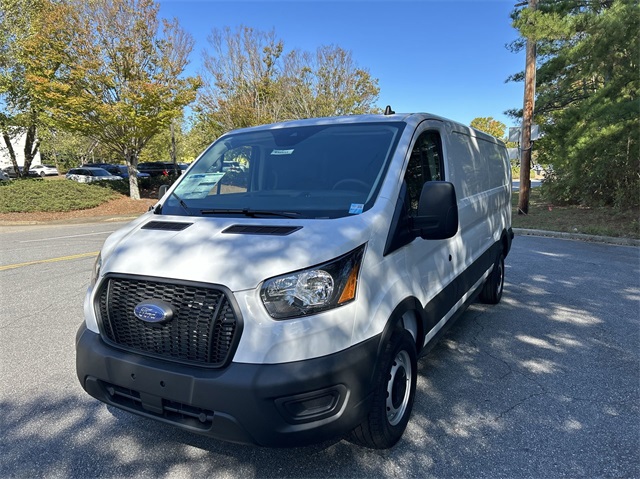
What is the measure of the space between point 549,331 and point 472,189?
1.78 m

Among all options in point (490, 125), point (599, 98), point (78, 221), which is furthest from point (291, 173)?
point (490, 125)

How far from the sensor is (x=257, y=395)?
1.95m

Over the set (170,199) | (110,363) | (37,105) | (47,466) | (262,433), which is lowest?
(47,466)

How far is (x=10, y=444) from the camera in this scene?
8.85 feet

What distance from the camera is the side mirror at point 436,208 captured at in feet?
8.30

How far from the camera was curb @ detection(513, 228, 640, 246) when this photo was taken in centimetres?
962

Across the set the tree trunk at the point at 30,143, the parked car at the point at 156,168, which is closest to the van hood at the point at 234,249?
the tree trunk at the point at 30,143

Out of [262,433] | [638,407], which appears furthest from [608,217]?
[262,433]

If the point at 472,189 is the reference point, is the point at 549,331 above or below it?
below

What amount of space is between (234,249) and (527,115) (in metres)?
13.5

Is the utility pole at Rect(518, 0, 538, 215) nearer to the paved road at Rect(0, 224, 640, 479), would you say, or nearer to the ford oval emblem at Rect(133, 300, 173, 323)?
the paved road at Rect(0, 224, 640, 479)

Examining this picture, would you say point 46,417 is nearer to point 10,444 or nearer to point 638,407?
point 10,444

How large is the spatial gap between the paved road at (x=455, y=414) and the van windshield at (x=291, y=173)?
149cm

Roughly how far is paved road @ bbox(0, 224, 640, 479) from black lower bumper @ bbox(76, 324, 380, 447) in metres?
0.52
